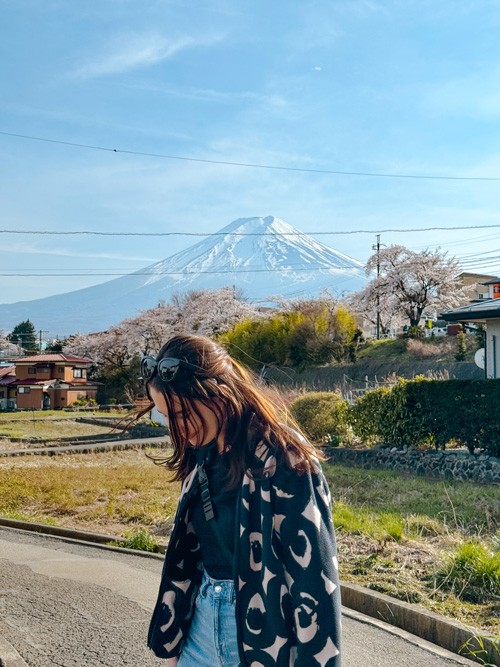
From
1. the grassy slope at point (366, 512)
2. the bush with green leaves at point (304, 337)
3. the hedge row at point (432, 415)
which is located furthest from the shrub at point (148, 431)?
the bush with green leaves at point (304, 337)

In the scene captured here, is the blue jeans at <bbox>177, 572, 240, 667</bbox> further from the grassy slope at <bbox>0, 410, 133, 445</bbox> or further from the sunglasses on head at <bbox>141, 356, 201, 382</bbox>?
the grassy slope at <bbox>0, 410, 133, 445</bbox>

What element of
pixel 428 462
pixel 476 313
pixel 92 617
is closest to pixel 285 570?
pixel 92 617

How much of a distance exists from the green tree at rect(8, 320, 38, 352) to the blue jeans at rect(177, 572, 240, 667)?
219 ft

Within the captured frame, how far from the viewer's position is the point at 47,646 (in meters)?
4.43

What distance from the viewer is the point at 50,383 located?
138 feet

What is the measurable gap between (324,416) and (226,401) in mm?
14718

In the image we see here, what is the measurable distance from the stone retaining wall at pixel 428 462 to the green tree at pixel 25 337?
183 feet

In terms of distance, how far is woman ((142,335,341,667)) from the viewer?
1803mm

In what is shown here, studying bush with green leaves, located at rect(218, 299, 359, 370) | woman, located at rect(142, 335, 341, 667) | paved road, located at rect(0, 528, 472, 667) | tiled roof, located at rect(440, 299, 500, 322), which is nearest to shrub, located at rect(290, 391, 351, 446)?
tiled roof, located at rect(440, 299, 500, 322)

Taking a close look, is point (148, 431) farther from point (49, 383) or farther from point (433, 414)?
point (49, 383)

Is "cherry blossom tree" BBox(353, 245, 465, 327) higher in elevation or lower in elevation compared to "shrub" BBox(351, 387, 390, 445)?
higher

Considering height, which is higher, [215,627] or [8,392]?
[215,627]

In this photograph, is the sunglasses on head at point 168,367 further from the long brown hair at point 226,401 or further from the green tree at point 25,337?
the green tree at point 25,337

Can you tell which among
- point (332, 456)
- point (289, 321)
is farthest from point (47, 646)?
point (289, 321)
